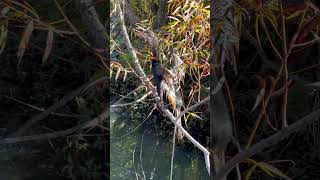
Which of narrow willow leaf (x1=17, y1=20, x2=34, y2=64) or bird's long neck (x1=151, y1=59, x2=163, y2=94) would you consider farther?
bird's long neck (x1=151, y1=59, x2=163, y2=94)

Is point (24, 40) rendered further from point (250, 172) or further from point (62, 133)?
point (250, 172)

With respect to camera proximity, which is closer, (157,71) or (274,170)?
(274,170)

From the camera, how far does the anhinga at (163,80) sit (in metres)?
1.28

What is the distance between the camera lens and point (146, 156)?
124 centimetres

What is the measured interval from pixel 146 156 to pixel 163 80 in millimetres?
246

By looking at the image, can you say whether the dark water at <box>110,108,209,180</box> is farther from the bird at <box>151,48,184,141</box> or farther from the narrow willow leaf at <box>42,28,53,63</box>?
the narrow willow leaf at <box>42,28,53,63</box>

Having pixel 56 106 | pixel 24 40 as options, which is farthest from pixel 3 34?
pixel 56 106

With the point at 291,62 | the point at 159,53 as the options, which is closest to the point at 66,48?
the point at 291,62

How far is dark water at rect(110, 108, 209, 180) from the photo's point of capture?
4.03 feet

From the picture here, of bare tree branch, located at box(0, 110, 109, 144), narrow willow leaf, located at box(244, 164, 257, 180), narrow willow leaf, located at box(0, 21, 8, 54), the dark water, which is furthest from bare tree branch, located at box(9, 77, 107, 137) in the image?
the dark water

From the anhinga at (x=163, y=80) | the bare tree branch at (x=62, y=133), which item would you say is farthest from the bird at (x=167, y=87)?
the bare tree branch at (x=62, y=133)

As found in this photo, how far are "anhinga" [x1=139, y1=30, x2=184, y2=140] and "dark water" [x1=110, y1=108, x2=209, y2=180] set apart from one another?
10 centimetres

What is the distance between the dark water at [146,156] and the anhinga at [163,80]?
0.10 metres

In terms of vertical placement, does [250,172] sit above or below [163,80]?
below
